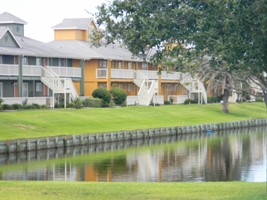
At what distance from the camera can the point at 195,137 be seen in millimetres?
79875

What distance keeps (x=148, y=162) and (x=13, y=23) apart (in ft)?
148

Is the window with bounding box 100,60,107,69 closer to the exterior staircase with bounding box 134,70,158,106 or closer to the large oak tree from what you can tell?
the exterior staircase with bounding box 134,70,158,106

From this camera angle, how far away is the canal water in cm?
4478

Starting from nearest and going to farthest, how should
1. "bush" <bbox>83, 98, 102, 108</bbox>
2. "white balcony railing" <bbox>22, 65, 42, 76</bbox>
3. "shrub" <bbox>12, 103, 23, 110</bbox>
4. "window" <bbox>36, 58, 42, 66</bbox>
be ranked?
"shrub" <bbox>12, 103, 23, 110</bbox> → "white balcony railing" <bbox>22, 65, 42, 76</bbox> → "bush" <bbox>83, 98, 102, 108</bbox> → "window" <bbox>36, 58, 42, 66</bbox>

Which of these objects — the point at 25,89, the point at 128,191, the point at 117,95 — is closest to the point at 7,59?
the point at 25,89

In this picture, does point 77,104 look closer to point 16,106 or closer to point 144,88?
point 16,106

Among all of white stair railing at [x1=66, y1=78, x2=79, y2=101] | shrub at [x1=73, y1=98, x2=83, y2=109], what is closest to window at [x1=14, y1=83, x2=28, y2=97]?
white stair railing at [x1=66, y1=78, x2=79, y2=101]

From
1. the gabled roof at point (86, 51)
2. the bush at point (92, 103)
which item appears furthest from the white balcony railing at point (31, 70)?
the gabled roof at point (86, 51)

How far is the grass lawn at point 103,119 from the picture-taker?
218ft

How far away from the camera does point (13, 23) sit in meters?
94.1

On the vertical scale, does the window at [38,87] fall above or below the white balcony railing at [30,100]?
above

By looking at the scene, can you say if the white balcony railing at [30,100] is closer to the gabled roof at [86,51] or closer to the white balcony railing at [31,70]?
the white balcony railing at [31,70]

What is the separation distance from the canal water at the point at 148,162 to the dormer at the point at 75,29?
123 ft

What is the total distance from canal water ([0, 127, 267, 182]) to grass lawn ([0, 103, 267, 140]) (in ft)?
15.7
